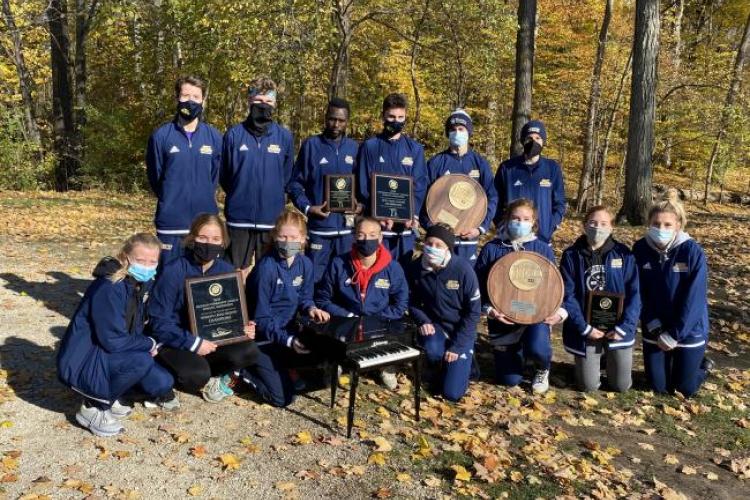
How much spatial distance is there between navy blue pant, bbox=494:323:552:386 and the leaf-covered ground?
0.23m

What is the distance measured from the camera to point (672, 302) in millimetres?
6691

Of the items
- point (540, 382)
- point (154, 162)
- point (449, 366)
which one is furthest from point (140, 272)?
point (540, 382)

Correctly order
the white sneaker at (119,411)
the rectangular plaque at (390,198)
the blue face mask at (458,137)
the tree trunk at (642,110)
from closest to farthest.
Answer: the white sneaker at (119,411), the rectangular plaque at (390,198), the blue face mask at (458,137), the tree trunk at (642,110)

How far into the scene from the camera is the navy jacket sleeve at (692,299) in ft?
21.4

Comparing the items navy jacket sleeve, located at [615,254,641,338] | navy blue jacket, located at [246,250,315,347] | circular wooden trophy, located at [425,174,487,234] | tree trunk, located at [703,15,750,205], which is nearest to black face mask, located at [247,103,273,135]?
navy blue jacket, located at [246,250,315,347]

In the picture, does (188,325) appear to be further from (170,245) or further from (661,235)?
(661,235)

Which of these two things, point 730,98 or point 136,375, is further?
point 730,98

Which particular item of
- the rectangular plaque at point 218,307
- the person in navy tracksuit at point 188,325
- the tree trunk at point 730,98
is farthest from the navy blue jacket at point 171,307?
the tree trunk at point 730,98

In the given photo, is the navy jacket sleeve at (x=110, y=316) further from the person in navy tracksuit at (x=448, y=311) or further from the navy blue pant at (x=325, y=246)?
the person in navy tracksuit at (x=448, y=311)

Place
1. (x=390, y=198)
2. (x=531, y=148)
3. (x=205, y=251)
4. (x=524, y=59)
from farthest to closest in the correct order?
1. (x=524, y=59)
2. (x=531, y=148)
3. (x=390, y=198)
4. (x=205, y=251)

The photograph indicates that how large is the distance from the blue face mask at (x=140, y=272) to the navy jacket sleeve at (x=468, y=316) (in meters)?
3.06

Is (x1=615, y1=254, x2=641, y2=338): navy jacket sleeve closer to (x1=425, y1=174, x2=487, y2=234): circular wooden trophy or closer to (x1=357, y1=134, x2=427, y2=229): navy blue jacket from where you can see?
(x1=425, y1=174, x2=487, y2=234): circular wooden trophy

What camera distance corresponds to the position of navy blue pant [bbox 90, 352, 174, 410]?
17.2 ft

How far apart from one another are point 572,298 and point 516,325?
70 centimetres
